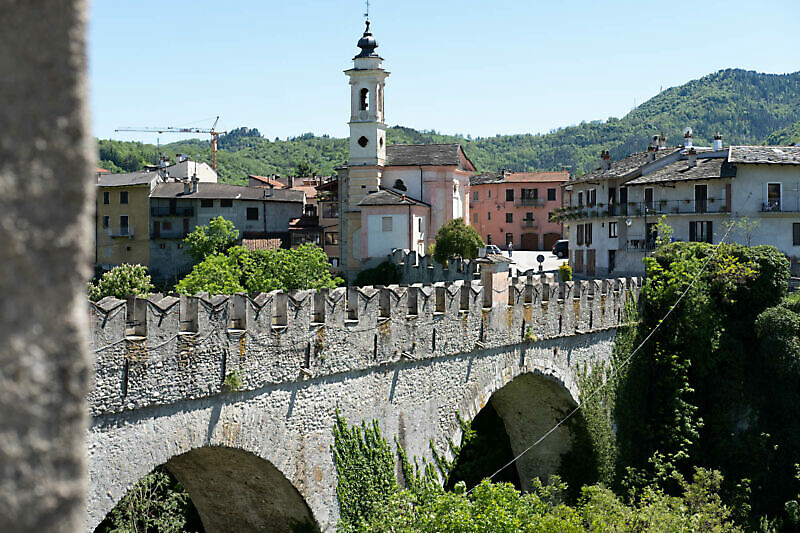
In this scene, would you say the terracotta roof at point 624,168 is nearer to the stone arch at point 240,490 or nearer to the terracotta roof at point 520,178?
the stone arch at point 240,490

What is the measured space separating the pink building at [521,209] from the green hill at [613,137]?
7565 cm

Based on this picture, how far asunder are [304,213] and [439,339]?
5508cm

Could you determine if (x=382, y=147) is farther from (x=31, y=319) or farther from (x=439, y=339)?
(x=31, y=319)

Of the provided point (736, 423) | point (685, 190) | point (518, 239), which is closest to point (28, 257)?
point (736, 423)

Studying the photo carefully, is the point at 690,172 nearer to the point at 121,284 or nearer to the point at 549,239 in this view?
the point at 121,284

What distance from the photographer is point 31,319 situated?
82.5 inches

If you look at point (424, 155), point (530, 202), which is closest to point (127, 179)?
point (424, 155)

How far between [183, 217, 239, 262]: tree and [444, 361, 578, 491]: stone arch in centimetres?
3719

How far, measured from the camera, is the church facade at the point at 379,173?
54688mm

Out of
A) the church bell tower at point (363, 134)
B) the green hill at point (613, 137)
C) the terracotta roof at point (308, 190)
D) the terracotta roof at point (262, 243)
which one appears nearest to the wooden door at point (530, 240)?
the terracotta roof at point (308, 190)

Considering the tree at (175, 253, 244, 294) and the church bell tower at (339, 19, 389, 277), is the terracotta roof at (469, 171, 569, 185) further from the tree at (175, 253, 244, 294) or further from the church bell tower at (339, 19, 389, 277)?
the tree at (175, 253, 244, 294)

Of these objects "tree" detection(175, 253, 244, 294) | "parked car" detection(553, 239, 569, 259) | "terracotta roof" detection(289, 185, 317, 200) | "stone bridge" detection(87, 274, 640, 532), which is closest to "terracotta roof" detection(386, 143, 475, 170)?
"parked car" detection(553, 239, 569, 259)

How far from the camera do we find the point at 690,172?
38344 millimetres

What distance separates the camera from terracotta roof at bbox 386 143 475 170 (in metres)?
57.4
